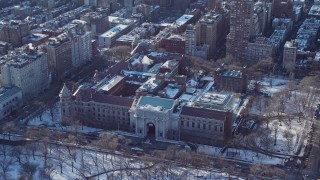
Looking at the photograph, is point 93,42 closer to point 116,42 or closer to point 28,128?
point 116,42

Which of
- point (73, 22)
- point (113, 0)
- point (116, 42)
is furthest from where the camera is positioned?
point (113, 0)

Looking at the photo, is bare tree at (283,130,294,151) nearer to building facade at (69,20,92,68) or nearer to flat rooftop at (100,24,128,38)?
building facade at (69,20,92,68)

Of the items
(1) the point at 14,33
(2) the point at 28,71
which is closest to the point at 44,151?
(2) the point at 28,71

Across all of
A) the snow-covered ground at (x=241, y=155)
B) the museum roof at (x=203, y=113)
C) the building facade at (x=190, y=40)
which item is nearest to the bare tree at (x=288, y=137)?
the snow-covered ground at (x=241, y=155)

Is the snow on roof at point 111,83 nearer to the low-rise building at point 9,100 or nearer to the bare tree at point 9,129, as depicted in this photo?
the low-rise building at point 9,100

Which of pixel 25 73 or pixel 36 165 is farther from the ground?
pixel 25 73

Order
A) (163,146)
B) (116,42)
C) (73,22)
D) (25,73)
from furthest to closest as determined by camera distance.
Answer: (73,22) → (116,42) → (25,73) → (163,146)

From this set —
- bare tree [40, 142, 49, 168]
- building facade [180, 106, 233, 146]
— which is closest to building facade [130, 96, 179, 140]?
building facade [180, 106, 233, 146]

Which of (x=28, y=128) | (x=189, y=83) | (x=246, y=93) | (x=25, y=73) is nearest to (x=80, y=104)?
(x=28, y=128)
